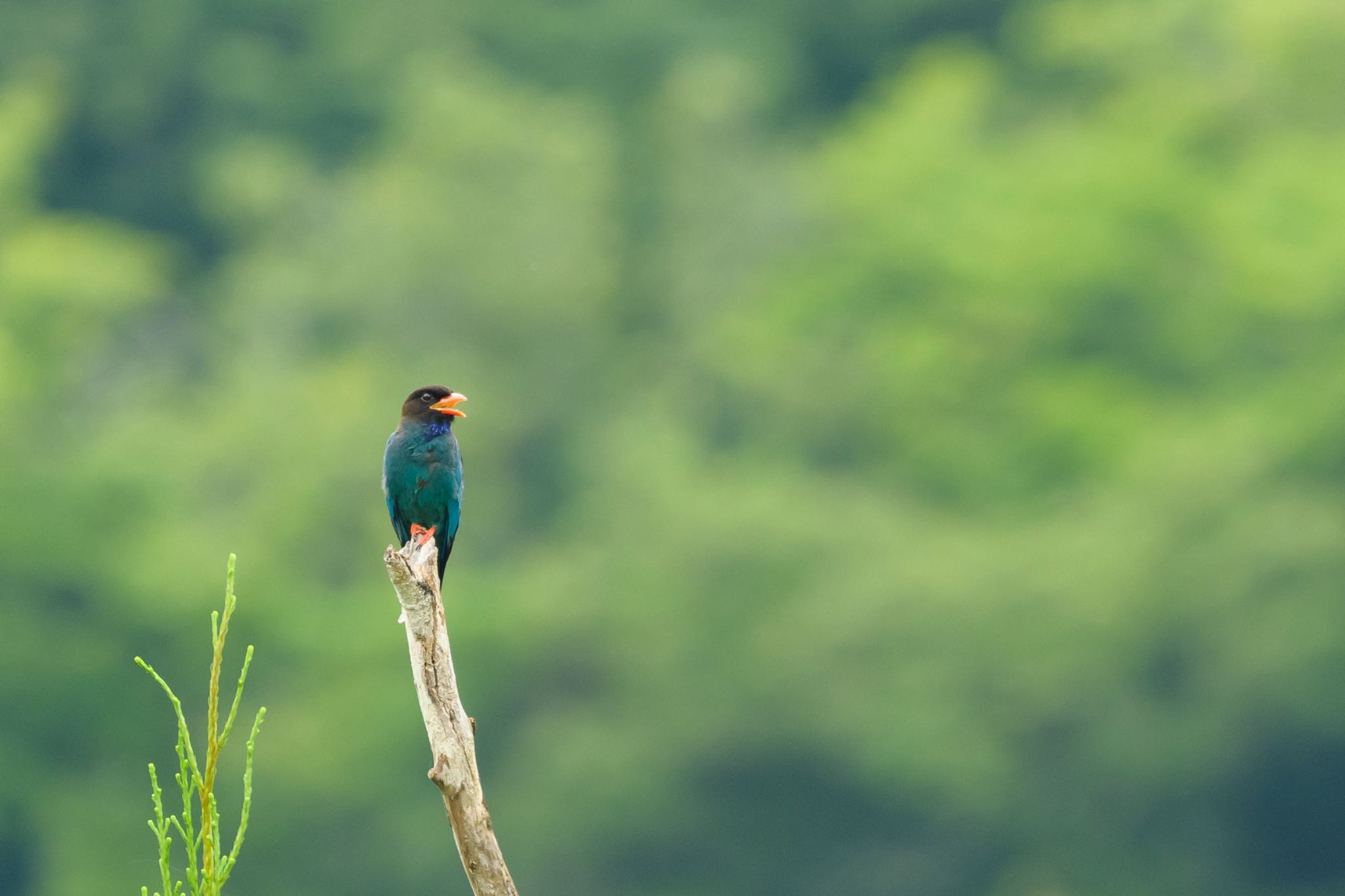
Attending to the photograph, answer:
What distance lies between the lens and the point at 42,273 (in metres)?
39.2

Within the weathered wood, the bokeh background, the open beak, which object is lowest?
the weathered wood

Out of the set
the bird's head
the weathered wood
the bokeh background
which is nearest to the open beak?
the bird's head

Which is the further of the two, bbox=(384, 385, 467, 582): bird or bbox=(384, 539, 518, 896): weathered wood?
bbox=(384, 385, 467, 582): bird

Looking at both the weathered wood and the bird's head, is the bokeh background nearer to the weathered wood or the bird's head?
the bird's head

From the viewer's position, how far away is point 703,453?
130ft

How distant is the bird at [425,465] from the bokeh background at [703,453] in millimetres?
20638

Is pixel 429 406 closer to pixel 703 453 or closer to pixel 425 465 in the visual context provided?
pixel 425 465

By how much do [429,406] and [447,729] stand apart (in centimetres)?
390

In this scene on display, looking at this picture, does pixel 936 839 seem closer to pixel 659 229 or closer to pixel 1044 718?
pixel 1044 718

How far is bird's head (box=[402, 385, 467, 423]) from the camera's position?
887cm

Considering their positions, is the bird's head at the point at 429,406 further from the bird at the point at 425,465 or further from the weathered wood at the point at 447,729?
the weathered wood at the point at 447,729

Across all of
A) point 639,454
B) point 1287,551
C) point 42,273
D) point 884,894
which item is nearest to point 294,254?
point 42,273

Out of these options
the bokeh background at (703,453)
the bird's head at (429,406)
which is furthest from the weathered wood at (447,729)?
the bokeh background at (703,453)

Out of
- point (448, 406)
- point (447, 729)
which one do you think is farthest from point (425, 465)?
point (447, 729)
